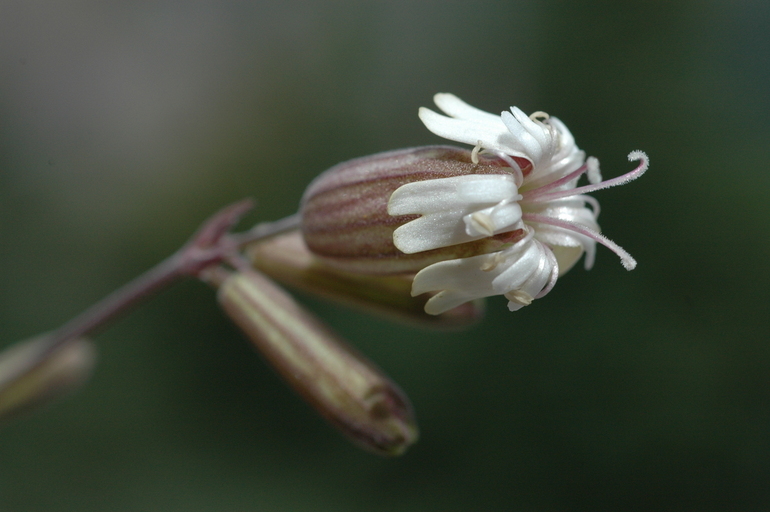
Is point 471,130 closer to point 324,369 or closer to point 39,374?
point 324,369

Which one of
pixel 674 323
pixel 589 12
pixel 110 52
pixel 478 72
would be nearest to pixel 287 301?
pixel 674 323

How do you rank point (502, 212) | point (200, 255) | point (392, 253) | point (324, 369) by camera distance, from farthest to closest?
point (200, 255) → point (324, 369) → point (392, 253) → point (502, 212)

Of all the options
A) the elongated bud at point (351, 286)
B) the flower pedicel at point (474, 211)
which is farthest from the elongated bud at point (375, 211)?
the elongated bud at point (351, 286)

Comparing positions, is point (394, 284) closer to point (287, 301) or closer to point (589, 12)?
point (287, 301)


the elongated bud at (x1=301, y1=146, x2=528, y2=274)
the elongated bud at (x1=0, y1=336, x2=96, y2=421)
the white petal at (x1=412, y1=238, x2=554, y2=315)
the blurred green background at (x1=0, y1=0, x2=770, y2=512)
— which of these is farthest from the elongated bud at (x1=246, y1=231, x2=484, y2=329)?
the blurred green background at (x1=0, y1=0, x2=770, y2=512)

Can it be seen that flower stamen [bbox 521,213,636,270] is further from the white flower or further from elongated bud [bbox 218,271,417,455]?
elongated bud [bbox 218,271,417,455]

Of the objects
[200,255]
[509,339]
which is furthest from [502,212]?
[509,339]
